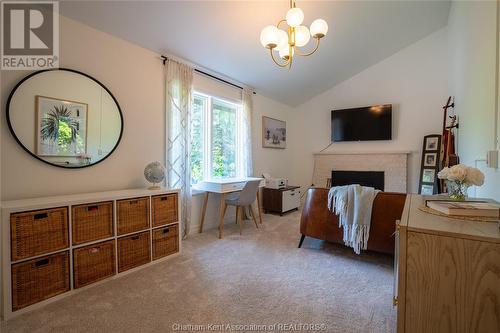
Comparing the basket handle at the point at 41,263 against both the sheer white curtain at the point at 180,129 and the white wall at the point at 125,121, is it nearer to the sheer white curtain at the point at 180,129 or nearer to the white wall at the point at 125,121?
the white wall at the point at 125,121

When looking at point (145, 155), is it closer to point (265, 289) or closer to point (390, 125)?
point (265, 289)

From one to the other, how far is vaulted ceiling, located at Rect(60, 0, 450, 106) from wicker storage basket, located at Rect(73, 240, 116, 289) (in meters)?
2.15

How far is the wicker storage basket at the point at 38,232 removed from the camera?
5.51 ft

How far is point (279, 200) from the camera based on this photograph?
4.62 m

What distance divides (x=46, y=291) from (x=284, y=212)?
3663 millimetres

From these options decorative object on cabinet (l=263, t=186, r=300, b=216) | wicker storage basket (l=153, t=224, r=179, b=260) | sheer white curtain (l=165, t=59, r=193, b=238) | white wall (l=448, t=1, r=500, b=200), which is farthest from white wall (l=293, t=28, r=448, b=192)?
wicker storage basket (l=153, t=224, r=179, b=260)

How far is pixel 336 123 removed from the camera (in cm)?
535

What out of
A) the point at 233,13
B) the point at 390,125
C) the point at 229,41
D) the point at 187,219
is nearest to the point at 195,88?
the point at 229,41

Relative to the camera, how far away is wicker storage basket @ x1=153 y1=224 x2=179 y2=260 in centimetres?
256

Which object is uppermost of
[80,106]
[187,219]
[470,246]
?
[80,106]

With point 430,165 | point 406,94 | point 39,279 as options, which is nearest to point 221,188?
point 39,279

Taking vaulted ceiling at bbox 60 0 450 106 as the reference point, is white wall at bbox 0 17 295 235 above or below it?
below

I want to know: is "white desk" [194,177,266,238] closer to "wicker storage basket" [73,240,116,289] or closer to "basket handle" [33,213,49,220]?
"wicker storage basket" [73,240,116,289]

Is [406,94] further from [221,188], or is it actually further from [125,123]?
[125,123]
